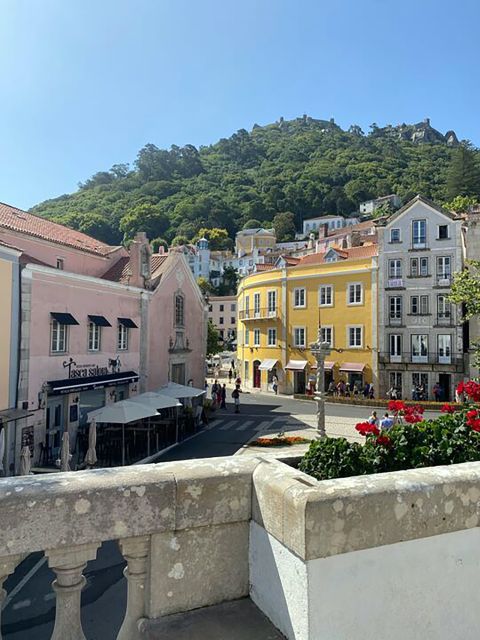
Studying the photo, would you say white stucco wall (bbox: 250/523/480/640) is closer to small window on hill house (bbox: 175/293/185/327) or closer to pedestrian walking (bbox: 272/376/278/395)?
small window on hill house (bbox: 175/293/185/327)

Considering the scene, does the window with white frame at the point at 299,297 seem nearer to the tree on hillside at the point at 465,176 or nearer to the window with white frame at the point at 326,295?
the window with white frame at the point at 326,295

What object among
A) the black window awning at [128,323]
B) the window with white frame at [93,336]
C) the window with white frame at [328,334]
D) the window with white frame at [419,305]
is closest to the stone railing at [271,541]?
the window with white frame at [93,336]

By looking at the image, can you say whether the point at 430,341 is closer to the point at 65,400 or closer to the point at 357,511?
the point at 65,400

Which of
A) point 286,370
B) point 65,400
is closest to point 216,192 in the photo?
point 286,370

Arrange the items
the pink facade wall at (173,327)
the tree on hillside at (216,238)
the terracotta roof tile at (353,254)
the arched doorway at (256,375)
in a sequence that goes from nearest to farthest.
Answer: the pink facade wall at (173,327)
the terracotta roof tile at (353,254)
the arched doorway at (256,375)
the tree on hillside at (216,238)

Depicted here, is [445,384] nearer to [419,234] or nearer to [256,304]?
[419,234]

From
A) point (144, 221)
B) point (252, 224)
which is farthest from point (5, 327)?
point (252, 224)

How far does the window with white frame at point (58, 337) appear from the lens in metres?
19.2

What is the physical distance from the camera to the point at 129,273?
2697cm

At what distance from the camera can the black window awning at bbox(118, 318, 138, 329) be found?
78.4 ft

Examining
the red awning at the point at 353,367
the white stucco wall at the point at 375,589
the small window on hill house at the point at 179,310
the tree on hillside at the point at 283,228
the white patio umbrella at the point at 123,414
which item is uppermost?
the tree on hillside at the point at 283,228

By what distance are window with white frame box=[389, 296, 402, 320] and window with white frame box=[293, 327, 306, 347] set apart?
7.90 m

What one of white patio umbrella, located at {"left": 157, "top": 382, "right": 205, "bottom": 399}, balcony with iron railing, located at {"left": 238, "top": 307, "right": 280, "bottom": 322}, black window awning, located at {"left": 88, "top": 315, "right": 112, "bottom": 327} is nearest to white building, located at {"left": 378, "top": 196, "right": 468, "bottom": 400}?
balcony with iron railing, located at {"left": 238, "top": 307, "right": 280, "bottom": 322}

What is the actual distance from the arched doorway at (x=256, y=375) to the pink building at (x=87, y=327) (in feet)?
40.3
